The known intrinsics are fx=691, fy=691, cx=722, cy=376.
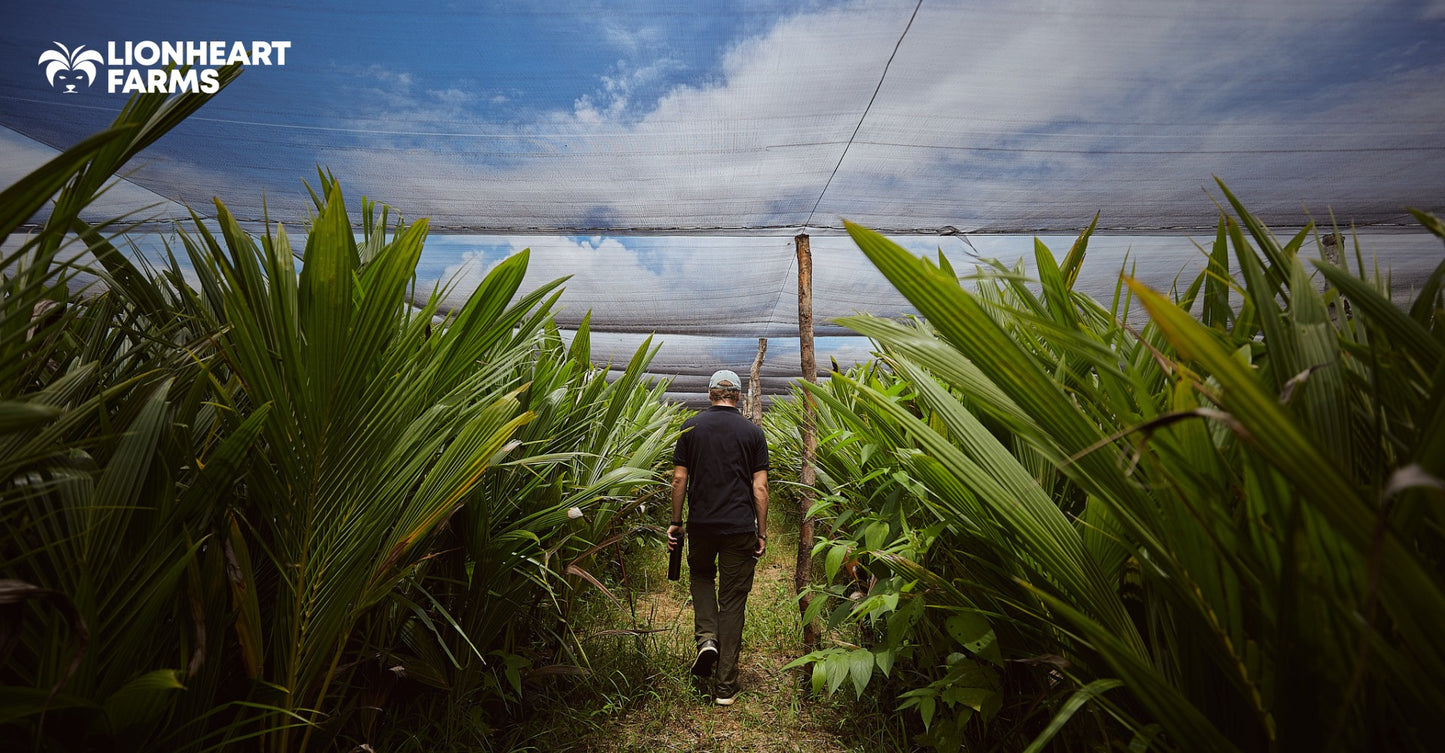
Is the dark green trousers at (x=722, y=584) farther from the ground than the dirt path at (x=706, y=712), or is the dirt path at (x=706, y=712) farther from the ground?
the dark green trousers at (x=722, y=584)

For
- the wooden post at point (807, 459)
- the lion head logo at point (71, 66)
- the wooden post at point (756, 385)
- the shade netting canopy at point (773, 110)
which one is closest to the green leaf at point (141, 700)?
the wooden post at point (807, 459)

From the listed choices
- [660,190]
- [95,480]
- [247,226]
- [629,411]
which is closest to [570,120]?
[660,190]

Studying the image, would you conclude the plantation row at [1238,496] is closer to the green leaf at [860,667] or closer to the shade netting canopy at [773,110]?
the green leaf at [860,667]

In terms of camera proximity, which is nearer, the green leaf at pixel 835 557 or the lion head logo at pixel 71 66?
the green leaf at pixel 835 557

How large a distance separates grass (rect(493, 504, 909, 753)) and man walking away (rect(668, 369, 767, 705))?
0.16 meters

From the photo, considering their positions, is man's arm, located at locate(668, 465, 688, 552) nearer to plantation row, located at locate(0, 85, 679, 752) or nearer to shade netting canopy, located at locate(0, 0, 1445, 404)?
plantation row, located at locate(0, 85, 679, 752)

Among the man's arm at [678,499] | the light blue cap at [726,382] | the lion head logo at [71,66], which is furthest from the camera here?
the lion head logo at [71,66]

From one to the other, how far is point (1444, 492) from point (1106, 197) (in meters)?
4.33

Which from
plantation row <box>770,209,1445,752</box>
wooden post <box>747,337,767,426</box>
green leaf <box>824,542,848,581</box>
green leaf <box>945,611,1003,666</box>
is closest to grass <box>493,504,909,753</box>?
green leaf <box>824,542,848,581</box>

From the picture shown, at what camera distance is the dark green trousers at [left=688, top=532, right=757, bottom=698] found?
252 cm

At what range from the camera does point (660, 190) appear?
3998 mm

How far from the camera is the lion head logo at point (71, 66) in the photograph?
10.5 feet

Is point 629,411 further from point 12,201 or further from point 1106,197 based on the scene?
point 1106,197

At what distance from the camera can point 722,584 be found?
2.62 m
